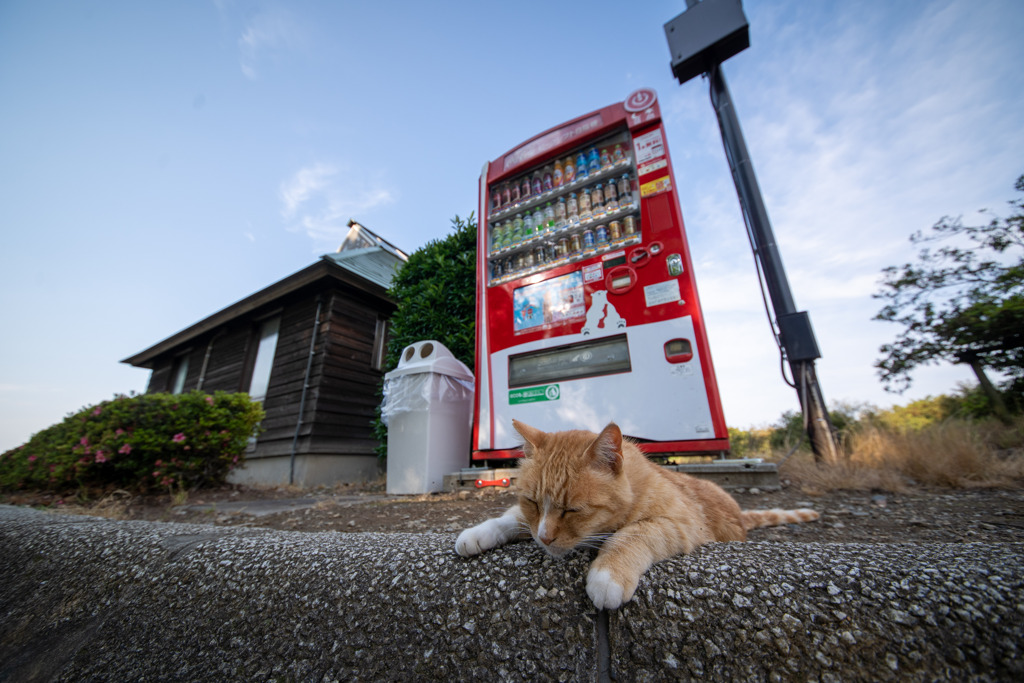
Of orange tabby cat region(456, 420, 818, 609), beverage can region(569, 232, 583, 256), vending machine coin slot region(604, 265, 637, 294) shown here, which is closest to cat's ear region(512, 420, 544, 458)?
orange tabby cat region(456, 420, 818, 609)

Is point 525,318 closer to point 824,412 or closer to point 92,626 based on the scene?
point 824,412

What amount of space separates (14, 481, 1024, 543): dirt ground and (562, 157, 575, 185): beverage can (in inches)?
130

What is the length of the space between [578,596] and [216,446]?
19.1 feet

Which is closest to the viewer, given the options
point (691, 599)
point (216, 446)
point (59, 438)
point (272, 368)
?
point (691, 599)

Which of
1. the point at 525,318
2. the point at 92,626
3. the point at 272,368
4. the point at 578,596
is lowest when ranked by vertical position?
the point at 92,626

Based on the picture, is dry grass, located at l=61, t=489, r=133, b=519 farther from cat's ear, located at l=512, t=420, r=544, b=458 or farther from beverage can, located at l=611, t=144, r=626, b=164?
beverage can, located at l=611, t=144, r=626, b=164

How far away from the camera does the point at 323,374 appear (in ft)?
21.1

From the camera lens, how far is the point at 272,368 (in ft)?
24.2

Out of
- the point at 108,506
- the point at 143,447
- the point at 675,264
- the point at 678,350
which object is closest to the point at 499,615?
the point at 678,350

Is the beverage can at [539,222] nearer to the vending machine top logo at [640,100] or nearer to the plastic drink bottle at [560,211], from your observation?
the plastic drink bottle at [560,211]

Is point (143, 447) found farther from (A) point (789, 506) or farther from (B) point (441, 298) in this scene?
(A) point (789, 506)

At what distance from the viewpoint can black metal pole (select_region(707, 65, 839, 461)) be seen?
306cm

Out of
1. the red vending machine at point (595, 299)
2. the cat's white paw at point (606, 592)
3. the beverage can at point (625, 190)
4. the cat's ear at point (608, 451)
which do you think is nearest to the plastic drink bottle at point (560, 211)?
the red vending machine at point (595, 299)

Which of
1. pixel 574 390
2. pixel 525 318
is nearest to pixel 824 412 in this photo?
pixel 574 390
